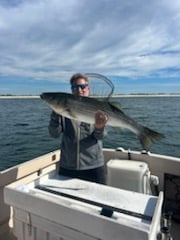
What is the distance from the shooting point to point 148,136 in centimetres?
277

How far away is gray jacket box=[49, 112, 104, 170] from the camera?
2.57 metres

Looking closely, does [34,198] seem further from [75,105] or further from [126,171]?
[126,171]

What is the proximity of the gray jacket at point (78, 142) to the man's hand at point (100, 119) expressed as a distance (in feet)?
0.19

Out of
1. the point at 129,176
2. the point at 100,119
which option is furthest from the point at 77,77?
the point at 129,176

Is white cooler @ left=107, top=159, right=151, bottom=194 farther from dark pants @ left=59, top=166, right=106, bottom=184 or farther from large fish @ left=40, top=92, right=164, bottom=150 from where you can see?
large fish @ left=40, top=92, right=164, bottom=150

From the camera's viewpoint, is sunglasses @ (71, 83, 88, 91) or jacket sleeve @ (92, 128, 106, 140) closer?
jacket sleeve @ (92, 128, 106, 140)

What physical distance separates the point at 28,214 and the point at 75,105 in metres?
1.02

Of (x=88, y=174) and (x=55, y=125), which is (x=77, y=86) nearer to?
(x=55, y=125)

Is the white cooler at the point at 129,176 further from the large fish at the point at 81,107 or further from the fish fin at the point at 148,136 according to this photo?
the large fish at the point at 81,107

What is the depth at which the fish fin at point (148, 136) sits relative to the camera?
2.75m

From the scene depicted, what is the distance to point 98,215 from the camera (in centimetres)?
156

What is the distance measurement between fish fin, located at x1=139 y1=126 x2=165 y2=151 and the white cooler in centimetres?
32

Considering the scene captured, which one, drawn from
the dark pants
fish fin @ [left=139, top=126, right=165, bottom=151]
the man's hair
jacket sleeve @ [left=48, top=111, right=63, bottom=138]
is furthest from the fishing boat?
the man's hair

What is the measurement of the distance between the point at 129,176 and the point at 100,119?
0.82m
